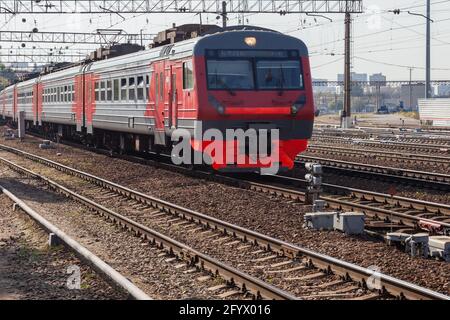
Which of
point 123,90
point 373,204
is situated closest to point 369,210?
point 373,204

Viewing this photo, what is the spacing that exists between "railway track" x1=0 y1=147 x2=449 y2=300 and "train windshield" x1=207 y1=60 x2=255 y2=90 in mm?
3373

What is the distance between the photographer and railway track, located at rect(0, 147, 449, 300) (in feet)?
24.5

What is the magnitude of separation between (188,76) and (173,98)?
1173 mm

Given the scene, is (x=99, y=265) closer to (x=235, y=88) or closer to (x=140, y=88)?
(x=235, y=88)

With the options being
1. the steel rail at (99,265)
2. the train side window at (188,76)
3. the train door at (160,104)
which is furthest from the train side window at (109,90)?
the steel rail at (99,265)

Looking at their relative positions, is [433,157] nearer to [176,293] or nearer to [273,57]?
[273,57]

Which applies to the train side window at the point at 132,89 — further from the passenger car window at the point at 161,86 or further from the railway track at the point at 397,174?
the railway track at the point at 397,174

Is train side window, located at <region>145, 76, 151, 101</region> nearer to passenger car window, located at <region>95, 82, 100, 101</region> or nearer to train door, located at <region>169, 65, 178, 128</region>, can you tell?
train door, located at <region>169, 65, 178, 128</region>

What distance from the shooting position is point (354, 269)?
801cm

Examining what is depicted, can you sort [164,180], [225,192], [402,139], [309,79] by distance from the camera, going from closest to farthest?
[225,192] < [309,79] < [164,180] < [402,139]

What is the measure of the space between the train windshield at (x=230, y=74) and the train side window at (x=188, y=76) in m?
0.47

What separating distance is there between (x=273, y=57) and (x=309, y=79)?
37.5 inches

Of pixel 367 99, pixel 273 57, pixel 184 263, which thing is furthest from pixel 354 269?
pixel 367 99

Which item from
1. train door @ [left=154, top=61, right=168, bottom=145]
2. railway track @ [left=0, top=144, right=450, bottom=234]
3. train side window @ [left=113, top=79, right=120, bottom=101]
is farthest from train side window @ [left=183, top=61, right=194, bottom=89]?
train side window @ [left=113, top=79, right=120, bottom=101]
